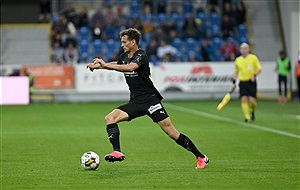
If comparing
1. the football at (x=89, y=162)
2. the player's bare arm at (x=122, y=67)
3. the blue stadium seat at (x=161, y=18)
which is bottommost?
the blue stadium seat at (x=161, y=18)

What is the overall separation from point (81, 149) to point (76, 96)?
18.8 metres

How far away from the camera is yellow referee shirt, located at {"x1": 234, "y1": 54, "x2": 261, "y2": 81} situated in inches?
831

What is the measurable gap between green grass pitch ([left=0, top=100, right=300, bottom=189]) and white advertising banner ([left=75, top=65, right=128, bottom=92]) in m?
7.16

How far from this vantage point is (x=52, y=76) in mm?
32844

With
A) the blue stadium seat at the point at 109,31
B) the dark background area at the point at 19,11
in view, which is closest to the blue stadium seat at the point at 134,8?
the blue stadium seat at the point at 109,31

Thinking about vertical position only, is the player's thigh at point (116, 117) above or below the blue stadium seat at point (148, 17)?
above

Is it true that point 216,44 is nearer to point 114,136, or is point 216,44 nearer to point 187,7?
point 187,7

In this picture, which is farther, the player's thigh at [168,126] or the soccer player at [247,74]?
the soccer player at [247,74]

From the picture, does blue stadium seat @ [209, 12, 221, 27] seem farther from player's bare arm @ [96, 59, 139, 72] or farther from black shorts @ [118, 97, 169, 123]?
player's bare arm @ [96, 59, 139, 72]

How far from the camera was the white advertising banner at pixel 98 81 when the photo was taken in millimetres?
32875

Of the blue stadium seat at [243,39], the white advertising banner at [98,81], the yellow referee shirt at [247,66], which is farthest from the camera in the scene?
the blue stadium seat at [243,39]

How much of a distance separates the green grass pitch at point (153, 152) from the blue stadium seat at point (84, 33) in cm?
1135

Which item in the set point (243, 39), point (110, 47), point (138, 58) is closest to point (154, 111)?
point (138, 58)

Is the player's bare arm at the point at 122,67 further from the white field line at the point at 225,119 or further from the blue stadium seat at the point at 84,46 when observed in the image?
the blue stadium seat at the point at 84,46
